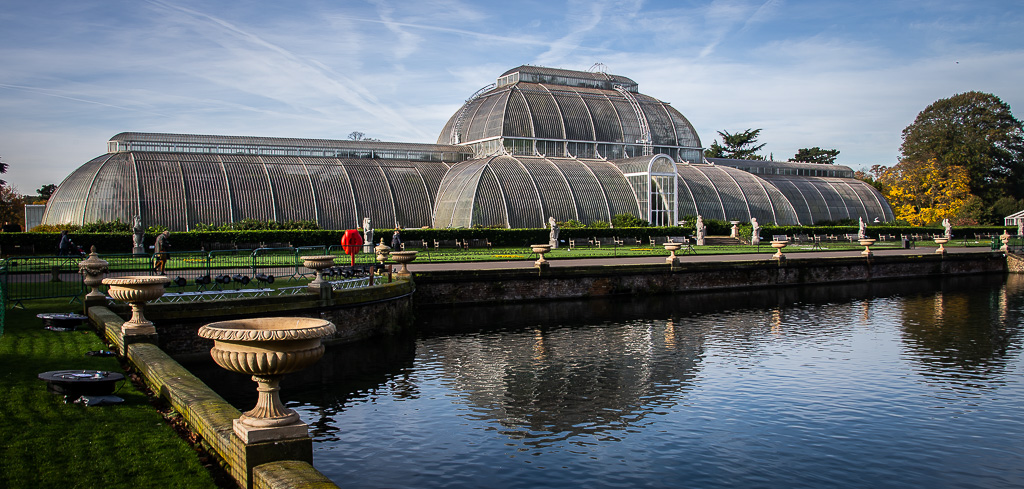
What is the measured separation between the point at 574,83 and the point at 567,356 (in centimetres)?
6422

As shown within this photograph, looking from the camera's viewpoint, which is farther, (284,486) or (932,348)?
(932,348)

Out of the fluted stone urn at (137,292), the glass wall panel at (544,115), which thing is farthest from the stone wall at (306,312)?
the glass wall panel at (544,115)

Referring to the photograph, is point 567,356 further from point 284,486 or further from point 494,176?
point 494,176

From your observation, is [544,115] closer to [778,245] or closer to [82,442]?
[778,245]

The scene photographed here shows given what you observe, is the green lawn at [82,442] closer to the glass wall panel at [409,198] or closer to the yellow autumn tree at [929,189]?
the glass wall panel at [409,198]

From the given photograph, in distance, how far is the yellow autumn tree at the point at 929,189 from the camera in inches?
3725

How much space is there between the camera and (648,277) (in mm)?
38906

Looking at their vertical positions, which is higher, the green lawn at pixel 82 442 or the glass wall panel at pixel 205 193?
the glass wall panel at pixel 205 193

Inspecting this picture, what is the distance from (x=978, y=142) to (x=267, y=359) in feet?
393

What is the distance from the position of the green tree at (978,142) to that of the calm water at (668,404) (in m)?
90.0

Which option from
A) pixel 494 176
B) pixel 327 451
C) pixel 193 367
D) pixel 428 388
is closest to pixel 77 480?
pixel 327 451

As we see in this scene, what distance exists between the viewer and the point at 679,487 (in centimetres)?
1197

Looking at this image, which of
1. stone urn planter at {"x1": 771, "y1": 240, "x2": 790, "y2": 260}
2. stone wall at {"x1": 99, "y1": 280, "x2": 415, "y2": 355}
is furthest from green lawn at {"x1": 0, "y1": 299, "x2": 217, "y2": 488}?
stone urn planter at {"x1": 771, "y1": 240, "x2": 790, "y2": 260}

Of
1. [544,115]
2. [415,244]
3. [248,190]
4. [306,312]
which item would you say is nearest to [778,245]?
[415,244]
